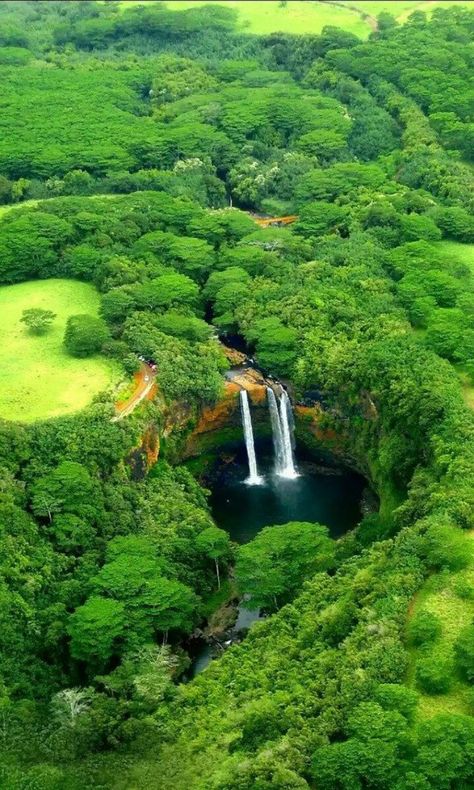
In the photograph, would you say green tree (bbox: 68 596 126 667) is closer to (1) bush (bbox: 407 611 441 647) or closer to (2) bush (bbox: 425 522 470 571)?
(1) bush (bbox: 407 611 441 647)

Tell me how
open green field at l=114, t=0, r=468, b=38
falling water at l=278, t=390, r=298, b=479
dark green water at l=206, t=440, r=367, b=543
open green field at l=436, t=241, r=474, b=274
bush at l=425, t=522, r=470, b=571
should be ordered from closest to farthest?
bush at l=425, t=522, r=470, b=571 < dark green water at l=206, t=440, r=367, b=543 < falling water at l=278, t=390, r=298, b=479 < open green field at l=436, t=241, r=474, b=274 < open green field at l=114, t=0, r=468, b=38

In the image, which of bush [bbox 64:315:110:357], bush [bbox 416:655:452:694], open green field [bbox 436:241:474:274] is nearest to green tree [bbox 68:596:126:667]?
bush [bbox 416:655:452:694]

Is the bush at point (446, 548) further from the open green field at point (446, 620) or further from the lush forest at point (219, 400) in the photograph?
the open green field at point (446, 620)

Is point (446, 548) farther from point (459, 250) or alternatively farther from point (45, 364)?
point (459, 250)

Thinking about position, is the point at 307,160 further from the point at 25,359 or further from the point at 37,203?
the point at 25,359

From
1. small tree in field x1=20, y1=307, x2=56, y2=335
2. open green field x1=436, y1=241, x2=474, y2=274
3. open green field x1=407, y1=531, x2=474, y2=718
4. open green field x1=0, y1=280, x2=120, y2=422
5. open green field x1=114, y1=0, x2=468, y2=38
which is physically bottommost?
open green field x1=407, y1=531, x2=474, y2=718

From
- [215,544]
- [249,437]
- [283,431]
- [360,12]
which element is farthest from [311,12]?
[215,544]
